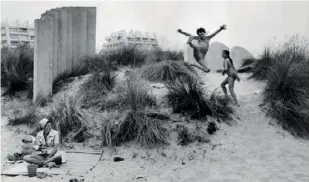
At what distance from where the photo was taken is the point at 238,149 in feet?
22.9

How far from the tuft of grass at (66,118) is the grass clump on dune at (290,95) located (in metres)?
4.46

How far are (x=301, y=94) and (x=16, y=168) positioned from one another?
639 centimetres

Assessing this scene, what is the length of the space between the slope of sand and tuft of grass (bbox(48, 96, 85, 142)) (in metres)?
1.19

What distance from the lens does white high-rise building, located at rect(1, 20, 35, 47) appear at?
1499 centimetres

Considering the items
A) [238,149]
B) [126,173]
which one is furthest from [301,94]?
[126,173]

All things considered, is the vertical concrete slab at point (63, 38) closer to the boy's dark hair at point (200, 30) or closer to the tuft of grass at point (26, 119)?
the tuft of grass at point (26, 119)

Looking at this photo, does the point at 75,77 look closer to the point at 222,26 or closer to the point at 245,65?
the point at 222,26

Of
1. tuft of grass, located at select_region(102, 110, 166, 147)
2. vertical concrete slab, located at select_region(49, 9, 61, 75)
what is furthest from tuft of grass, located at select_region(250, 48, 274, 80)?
vertical concrete slab, located at select_region(49, 9, 61, 75)

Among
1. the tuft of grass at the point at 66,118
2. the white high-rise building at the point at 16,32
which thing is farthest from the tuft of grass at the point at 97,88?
the white high-rise building at the point at 16,32

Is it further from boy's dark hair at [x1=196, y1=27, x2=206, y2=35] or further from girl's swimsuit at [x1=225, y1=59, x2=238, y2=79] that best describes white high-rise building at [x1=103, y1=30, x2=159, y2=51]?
girl's swimsuit at [x1=225, y1=59, x2=238, y2=79]

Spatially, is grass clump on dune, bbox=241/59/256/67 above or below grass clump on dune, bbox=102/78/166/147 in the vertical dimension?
above

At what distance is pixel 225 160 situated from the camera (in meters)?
6.51

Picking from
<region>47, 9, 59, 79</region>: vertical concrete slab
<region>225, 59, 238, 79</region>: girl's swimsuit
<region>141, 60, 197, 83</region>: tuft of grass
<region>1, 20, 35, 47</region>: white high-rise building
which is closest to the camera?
<region>225, 59, 238, 79</region>: girl's swimsuit

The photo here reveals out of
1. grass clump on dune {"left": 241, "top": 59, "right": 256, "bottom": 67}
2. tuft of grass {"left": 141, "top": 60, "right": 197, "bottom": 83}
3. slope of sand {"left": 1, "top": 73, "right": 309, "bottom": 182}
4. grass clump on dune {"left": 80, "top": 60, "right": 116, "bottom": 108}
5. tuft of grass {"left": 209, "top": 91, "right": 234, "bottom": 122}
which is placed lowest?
slope of sand {"left": 1, "top": 73, "right": 309, "bottom": 182}
